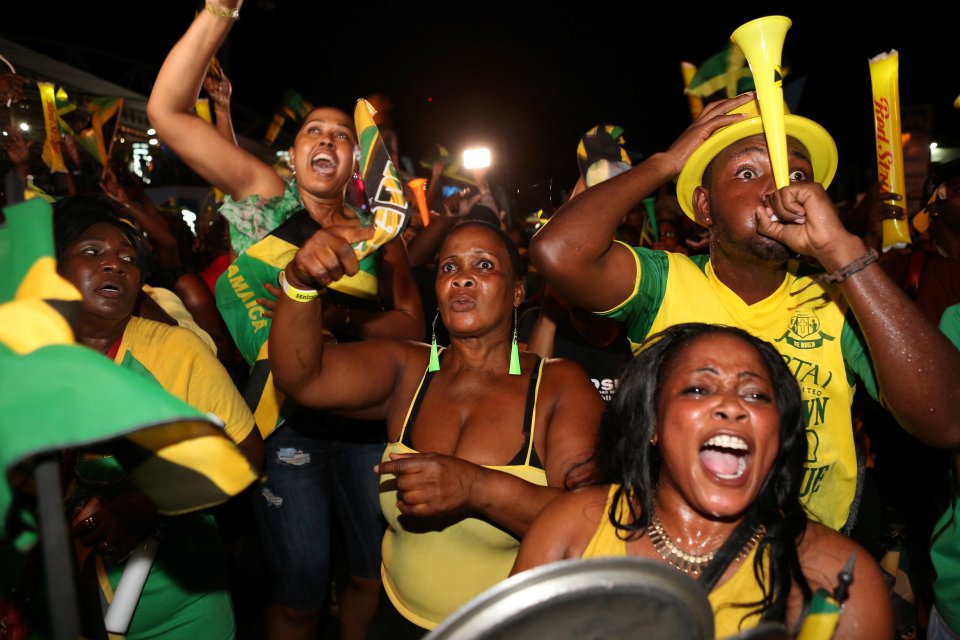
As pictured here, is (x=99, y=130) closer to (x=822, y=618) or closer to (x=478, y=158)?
(x=478, y=158)

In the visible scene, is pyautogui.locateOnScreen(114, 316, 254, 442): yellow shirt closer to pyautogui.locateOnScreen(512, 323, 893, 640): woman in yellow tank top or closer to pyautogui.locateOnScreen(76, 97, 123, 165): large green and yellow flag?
pyautogui.locateOnScreen(512, 323, 893, 640): woman in yellow tank top

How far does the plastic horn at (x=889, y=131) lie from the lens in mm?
2682

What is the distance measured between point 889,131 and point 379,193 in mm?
2110

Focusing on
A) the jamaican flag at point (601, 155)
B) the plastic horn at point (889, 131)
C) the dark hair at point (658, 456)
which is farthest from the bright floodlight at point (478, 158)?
the dark hair at point (658, 456)

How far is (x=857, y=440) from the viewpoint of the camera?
9.60 ft

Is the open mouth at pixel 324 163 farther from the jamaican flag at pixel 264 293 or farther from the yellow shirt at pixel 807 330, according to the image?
the yellow shirt at pixel 807 330

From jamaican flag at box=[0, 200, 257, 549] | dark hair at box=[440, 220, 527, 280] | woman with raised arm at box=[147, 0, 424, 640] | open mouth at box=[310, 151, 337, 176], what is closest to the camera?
jamaican flag at box=[0, 200, 257, 549]

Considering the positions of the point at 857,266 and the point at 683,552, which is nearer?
the point at 683,552

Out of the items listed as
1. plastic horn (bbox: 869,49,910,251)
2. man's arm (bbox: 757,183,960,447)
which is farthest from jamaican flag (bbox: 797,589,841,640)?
plastic horn (bbox: 869,49,910,251)

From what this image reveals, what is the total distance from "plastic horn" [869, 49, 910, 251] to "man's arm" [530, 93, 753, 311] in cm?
68

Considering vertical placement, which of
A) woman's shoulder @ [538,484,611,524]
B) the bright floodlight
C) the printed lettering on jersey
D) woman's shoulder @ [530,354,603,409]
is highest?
the bright floodlight

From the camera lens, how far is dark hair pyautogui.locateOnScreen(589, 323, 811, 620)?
183 centimetres

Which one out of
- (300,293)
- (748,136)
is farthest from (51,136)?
(748,136)

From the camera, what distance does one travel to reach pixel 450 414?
8.26 feet
